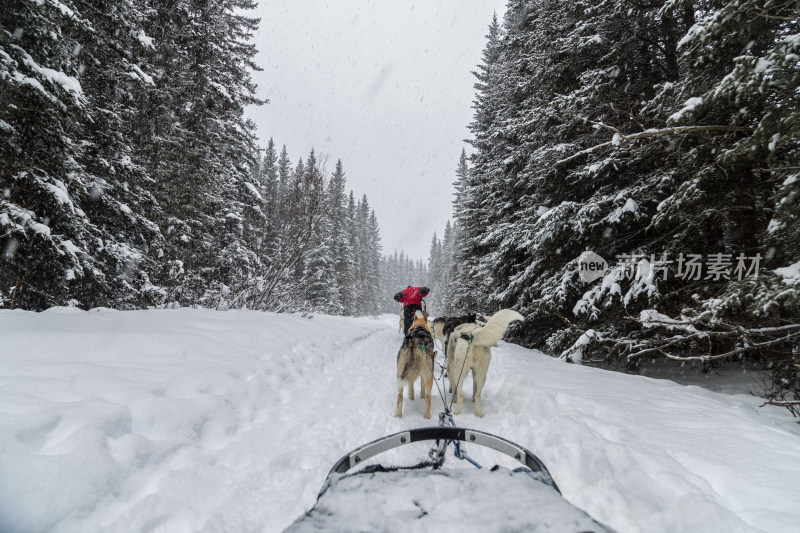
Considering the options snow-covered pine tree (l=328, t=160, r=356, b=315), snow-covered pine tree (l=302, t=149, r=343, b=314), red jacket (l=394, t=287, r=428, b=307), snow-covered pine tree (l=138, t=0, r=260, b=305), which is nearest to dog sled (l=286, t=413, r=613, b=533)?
red jacket (l=394, t=287, r=428, b=307)

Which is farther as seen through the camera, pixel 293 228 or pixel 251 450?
pixel 293 228

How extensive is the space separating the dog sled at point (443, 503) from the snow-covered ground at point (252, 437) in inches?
59.1

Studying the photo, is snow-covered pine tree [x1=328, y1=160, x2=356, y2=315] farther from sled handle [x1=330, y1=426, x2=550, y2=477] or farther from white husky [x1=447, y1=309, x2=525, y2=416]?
sled handle [x1=330, y1=426, x2=550, y2=477]

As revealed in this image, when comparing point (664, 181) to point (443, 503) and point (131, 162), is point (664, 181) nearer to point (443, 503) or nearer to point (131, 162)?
point (443, 503)

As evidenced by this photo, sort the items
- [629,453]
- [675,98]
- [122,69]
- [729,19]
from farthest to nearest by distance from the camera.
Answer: [122,69] → [675,98] → [729,19] → [629,453]

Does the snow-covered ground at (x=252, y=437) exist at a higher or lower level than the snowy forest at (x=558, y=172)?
lower

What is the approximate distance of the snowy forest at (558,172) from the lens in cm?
414

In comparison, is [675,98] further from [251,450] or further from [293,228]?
[293,228]

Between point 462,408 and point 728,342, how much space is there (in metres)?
5.04

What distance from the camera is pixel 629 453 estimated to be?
2.67m

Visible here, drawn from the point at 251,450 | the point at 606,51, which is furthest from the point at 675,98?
the point at 251,450

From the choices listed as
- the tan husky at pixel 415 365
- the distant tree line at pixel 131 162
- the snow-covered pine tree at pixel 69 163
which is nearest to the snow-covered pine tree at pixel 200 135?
the distant tree line at pixel 131 162

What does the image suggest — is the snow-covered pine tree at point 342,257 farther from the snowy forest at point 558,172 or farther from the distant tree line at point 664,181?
the distant tree line at point 664,181

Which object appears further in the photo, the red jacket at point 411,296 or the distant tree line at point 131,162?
the red jacket at point 411,296
